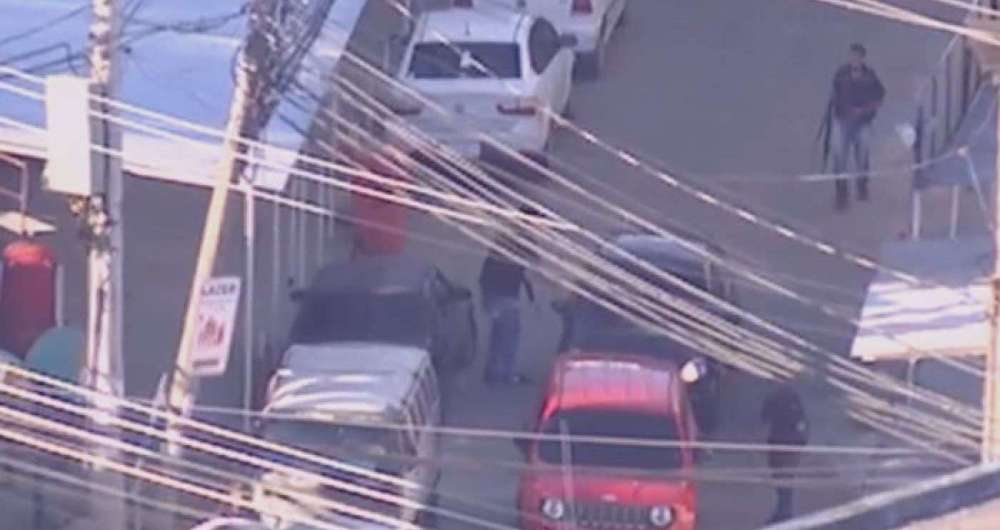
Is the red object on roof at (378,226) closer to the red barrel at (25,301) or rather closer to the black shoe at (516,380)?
the black shoe at (516,380)

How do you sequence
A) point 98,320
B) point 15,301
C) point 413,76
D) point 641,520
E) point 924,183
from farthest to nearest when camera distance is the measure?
point 413,76
point 924,183
point 15,301
point 641,520
point 98,320

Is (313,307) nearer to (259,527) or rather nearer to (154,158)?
(154,158)

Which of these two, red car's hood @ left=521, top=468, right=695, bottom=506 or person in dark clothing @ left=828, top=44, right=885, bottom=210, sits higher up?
person in dark clothing @ left=828, top=44, right=885, bottom=210

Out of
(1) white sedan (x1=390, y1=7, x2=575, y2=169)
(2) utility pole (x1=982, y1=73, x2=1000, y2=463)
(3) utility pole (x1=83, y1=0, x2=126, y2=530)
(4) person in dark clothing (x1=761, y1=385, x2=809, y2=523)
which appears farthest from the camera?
A: (1) white sedan (x1=390, y1=7, x2=575, y2=169)

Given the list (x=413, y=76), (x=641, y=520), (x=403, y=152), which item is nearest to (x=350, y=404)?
(x=641, y=520)

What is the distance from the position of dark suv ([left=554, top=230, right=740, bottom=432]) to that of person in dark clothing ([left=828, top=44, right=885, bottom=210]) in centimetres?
346

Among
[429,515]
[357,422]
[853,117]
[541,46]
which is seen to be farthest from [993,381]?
[541,46]

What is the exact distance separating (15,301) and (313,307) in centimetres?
181

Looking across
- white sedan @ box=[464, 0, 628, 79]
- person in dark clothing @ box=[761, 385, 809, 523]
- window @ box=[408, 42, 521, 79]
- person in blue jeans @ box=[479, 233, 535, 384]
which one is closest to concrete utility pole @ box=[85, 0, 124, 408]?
person in dark clothing @ box=[761, 385, 809, 523]

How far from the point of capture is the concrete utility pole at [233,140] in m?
19.6

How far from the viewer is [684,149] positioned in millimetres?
29656

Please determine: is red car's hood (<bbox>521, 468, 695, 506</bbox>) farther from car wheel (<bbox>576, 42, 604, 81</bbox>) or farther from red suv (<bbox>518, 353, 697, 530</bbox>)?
car wheel (<bbox>576, 42, 604, 81</bbox>)

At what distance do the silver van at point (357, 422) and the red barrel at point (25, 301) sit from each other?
4.86 ft

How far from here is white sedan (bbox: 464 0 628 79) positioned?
104 ft
